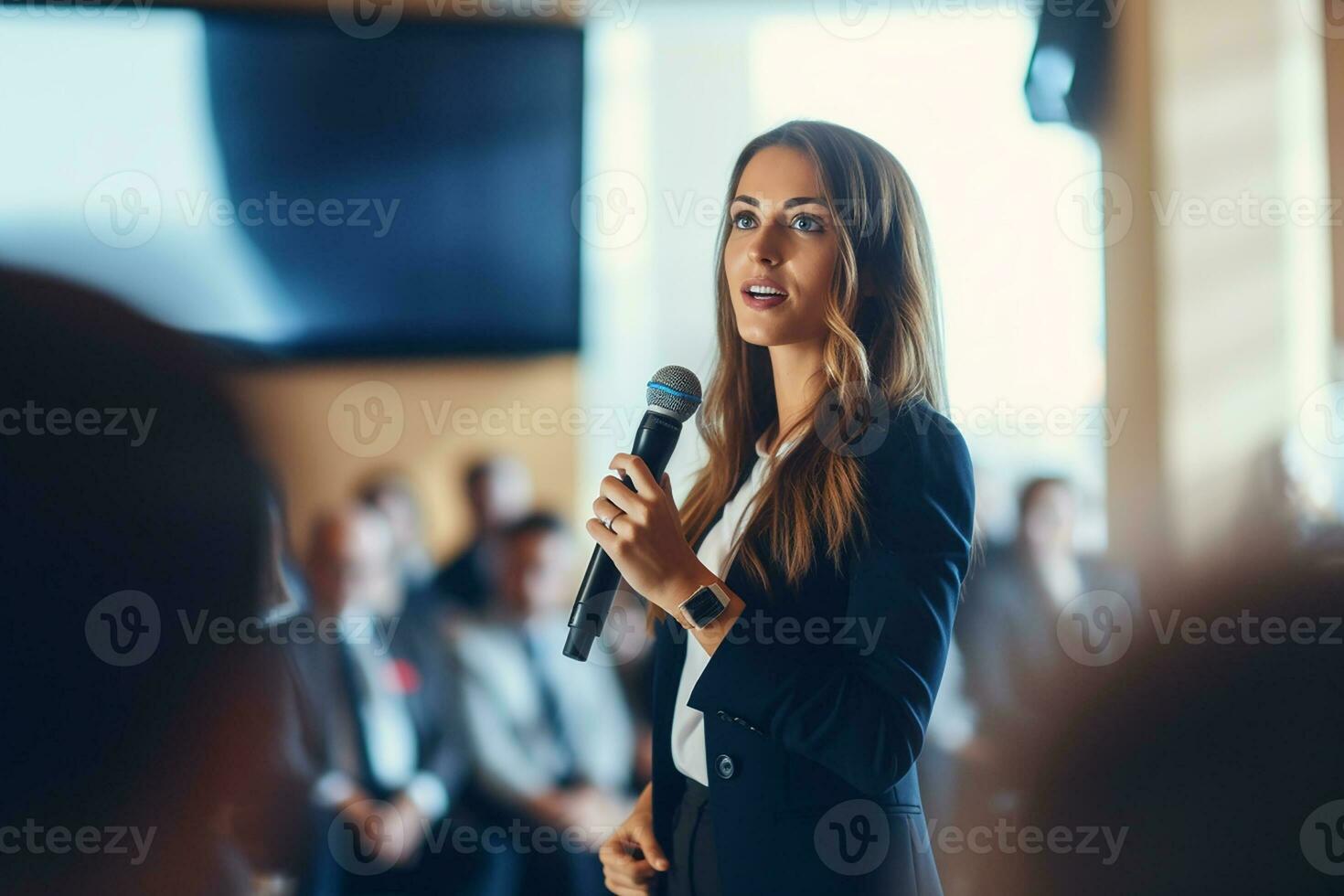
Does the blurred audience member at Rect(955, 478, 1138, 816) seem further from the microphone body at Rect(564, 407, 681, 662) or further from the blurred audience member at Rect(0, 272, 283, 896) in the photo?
the blurred audience member at Rect(0, 272, 283, 896)

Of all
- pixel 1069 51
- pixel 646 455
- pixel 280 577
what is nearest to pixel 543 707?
pixel 280 577

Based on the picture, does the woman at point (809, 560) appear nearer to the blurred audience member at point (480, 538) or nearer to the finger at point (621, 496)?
the finger at point (621, 496)

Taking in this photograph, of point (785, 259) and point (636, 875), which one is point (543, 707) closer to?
point (636, 875)

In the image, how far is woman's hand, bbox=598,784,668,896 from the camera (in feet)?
4.15

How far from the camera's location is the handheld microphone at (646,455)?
1147 mm

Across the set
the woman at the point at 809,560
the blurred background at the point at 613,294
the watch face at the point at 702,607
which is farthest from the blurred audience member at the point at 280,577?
the watch face at the point at 702,607

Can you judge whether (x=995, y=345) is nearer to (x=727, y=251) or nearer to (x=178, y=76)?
(x=727, y=251)

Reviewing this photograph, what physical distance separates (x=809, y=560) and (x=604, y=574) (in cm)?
25

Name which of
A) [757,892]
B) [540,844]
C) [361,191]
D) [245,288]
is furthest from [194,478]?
[757,892]

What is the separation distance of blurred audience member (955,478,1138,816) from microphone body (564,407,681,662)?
126 cm

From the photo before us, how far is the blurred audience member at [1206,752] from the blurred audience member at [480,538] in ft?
4.30

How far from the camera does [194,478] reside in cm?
226

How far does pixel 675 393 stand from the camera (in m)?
1.24

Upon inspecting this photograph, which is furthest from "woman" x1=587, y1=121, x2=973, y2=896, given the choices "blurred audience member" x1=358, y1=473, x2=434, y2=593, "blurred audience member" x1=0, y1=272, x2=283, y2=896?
"blurred audience member" x1=0, y1=272, x2=283, y2=896
